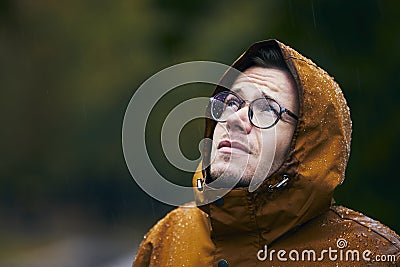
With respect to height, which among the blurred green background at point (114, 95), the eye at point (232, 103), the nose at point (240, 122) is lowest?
the blurred green background at point (114, 95)

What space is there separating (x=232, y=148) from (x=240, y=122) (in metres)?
0.09

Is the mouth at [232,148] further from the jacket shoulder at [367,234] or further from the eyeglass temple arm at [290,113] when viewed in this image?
the jacket shoulder at [367,234]

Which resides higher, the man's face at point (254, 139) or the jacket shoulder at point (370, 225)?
the man's face at point (254, 139)

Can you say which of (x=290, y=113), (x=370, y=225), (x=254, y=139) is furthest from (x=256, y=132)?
(x=370, y=225)

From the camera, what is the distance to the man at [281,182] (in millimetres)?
2219

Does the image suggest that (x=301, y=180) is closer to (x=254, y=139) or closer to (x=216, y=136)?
(x=254, y=139)

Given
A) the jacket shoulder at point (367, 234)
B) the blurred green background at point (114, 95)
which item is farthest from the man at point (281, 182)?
the blurred green background at point (114, 95)

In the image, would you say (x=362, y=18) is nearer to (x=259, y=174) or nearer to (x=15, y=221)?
(x=259, y=174)

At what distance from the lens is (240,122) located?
234 cm

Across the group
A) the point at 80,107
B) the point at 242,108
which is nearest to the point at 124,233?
the point at 80,107

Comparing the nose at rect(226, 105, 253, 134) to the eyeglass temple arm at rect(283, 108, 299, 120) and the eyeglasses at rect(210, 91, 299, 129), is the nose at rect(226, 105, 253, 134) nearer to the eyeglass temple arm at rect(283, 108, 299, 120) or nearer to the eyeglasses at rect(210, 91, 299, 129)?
the eyeglasses at rect(210, 91, 299, 129)

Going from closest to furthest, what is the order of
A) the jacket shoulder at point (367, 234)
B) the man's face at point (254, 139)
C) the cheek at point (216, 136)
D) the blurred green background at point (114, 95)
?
the jacket shoulder at point (367, 234)
the man's face at point (254, 139)
the cheek at point (216, 136)
the blurred green background at point (114, 95)

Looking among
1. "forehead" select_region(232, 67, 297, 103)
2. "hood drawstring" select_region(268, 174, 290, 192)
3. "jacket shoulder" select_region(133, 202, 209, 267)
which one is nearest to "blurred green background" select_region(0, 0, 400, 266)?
"jacket shoulder" select_region(133, 202, 209, 267)

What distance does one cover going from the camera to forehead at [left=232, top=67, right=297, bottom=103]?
2.36 metres
